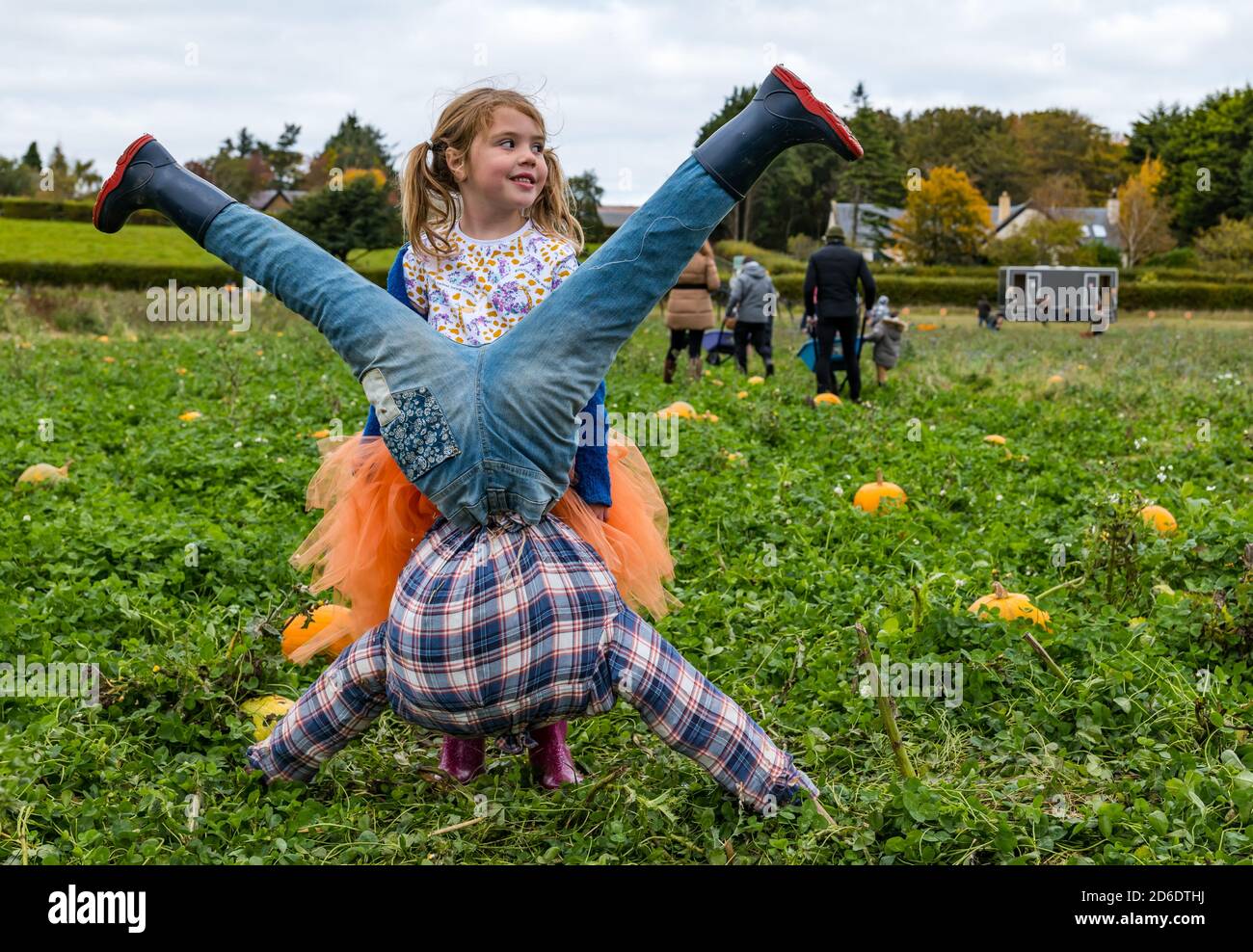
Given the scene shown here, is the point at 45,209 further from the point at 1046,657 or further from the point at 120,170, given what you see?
the point at 1046,657

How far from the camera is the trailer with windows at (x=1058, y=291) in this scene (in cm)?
2880

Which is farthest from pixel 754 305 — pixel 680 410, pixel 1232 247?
pixel 1232 247

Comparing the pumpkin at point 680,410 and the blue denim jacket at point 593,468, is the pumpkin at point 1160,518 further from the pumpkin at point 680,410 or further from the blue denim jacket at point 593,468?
the pumpkin at point 680,410

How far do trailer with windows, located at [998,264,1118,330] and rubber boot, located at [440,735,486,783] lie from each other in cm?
2422

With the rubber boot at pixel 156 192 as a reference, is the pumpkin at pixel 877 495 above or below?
below

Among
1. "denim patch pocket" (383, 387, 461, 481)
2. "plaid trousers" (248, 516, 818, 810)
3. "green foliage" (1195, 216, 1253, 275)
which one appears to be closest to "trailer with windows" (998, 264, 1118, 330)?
"green foliage" (1195, 216, 1253, 275)

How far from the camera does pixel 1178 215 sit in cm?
5188

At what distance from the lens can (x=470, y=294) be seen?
2789 mm

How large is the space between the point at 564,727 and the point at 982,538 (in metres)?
2.72

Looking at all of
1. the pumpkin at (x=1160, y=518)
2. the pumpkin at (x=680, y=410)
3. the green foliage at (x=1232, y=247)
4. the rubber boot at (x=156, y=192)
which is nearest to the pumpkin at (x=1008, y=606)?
the pumpkin at (x=1160, y=518)

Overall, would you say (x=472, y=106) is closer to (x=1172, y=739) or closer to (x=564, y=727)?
(x=564, y=727)

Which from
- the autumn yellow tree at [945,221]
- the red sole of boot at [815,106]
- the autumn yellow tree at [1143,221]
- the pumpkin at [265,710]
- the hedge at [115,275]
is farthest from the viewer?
the autumn yellow tree at [1143,221]

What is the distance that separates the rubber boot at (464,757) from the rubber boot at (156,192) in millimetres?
1386
